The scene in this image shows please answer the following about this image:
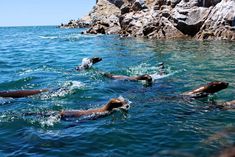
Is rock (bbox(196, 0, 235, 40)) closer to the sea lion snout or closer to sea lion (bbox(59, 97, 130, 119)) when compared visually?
the sea lion snout

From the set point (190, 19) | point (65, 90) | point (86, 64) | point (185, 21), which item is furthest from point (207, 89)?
point (185, 21)

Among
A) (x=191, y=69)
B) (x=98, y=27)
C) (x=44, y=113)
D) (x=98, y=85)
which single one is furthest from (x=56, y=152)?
(x=98, y=27)

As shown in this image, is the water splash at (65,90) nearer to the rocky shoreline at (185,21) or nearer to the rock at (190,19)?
the rocky shoreline at (185,21)

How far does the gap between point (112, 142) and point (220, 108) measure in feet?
12.5

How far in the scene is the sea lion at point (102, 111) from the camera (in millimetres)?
10109

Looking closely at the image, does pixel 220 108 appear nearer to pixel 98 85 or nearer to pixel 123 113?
pixel 123 113

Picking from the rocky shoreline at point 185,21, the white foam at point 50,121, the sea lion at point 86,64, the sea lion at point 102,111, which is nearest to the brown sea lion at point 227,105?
the sea lion at point 102,111

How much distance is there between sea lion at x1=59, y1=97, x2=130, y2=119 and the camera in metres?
10.1

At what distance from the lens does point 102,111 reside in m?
10.4

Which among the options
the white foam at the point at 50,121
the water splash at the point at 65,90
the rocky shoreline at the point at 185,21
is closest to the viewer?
the white foam at the point at 50,121

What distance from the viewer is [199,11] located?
123ft

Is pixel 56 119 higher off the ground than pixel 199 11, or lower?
lower

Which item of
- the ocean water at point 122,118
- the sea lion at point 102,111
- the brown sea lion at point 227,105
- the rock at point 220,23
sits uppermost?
the rock at point 220,23

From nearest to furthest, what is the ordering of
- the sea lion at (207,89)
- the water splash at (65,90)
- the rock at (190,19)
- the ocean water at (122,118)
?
the ocean water at (122,118), the sea lion at (207,89), the water splash at (65,90), the rock at (190,19)
